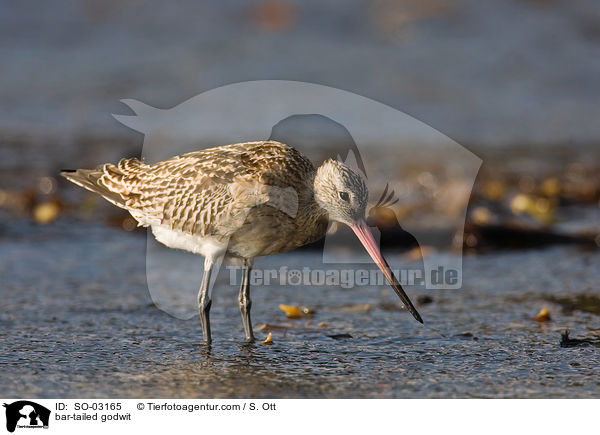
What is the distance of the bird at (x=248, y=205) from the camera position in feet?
20.4

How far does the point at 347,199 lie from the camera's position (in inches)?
248

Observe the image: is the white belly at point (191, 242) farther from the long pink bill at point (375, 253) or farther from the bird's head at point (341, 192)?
the long pink bill at point (375, 253)

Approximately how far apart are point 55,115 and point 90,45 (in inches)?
113

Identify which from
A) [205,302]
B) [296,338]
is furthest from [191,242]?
[296,338]

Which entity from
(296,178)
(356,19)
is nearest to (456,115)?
(356,19)

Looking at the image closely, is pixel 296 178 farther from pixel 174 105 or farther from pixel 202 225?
pixel 174 105

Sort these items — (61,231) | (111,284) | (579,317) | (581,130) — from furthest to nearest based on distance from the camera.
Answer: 1. (581,130)
2. (61,231)
3. (111,284)
4. (579,317)

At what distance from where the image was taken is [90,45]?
16703 millimetres

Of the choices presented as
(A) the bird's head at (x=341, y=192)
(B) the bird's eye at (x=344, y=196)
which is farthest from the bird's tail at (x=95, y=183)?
(B) the bird's eye at (x=344, y=196)

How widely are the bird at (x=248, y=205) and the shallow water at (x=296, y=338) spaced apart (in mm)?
367

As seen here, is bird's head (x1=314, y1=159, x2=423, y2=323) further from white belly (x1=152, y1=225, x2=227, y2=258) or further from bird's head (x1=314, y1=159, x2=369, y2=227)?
white belly (x1=152, y1=225, x2=227, y2=258)

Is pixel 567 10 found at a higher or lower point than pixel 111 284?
higher
